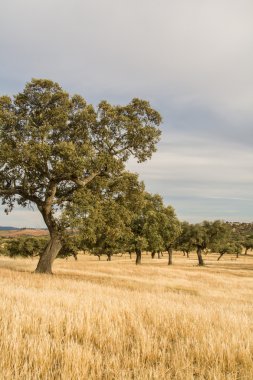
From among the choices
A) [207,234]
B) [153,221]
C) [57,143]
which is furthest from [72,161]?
[207,234]

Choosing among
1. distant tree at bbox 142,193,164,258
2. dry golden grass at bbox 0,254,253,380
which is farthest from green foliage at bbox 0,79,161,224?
distant tree at bbox 142,193,164,258

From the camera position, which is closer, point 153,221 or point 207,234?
point 153,221

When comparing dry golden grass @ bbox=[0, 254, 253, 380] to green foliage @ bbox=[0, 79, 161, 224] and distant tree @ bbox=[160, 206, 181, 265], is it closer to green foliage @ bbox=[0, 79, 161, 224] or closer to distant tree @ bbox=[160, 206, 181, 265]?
green foliage @ bbox=[0, 79, 161, 224]

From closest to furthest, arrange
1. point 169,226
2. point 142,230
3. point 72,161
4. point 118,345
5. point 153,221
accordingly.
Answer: point 118,345 → point 72,161 → point 153,221 → point 142,230 → point 169,226

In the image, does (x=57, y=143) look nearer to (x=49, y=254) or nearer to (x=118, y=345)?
(x=49, y=254)

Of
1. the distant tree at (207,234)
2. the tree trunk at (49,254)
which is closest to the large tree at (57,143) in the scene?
the tree trunk at (49,254)

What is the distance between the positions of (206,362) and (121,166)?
21500 mm

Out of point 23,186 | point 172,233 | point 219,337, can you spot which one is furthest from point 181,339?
point 172,233

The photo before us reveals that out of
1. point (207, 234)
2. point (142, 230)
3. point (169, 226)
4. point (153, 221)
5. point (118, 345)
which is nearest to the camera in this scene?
point (118, 345)

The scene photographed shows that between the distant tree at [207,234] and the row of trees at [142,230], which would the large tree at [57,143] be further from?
the distant tree at [207,234]

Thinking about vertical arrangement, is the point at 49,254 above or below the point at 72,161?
below

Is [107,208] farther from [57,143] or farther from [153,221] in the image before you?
[153,221]

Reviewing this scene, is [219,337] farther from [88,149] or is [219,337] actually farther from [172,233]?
[172,233]

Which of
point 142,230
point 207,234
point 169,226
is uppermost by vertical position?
point 169,226
